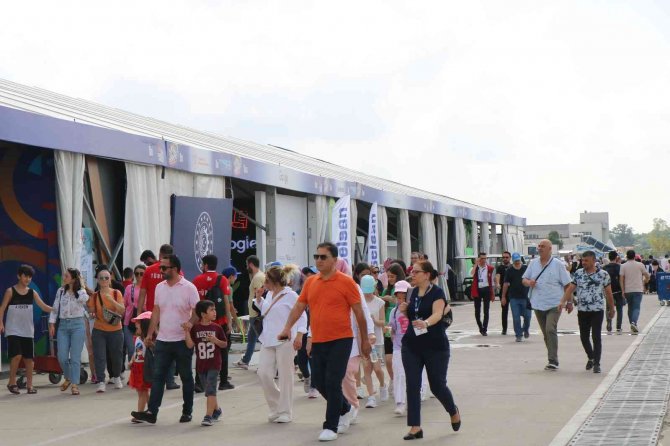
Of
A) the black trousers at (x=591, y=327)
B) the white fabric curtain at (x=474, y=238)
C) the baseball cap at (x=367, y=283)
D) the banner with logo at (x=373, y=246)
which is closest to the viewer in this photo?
the baseball cap at (x=367, y=283)

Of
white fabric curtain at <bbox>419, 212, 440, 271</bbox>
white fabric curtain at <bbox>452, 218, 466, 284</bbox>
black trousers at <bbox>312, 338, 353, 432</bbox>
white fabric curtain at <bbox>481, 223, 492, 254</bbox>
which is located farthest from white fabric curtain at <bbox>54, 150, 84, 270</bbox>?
white fabric curtain at <bbox>481, 223, 492, 254</bbox>

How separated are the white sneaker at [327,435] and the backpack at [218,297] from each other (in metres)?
4.42

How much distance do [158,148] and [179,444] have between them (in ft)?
29.5

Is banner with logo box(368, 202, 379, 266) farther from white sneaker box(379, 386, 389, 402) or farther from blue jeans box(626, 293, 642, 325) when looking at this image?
white sneaker box(379, 386, 389, 402)

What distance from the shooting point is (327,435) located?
8.62 metres

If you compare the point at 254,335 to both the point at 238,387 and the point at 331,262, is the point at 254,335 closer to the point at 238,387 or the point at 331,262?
the point at 238,387

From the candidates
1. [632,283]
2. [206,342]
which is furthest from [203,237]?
[632,283]

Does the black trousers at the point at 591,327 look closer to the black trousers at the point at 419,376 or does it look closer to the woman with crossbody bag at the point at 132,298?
the black trousers at the point at 419,376

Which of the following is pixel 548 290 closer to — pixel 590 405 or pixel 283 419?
pixel 590 405

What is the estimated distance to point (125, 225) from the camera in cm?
1634

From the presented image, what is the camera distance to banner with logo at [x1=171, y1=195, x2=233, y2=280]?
1755 cm

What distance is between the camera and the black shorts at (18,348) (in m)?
13.1

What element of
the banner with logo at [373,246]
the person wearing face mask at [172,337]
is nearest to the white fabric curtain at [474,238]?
the banner with logo at [373,246]

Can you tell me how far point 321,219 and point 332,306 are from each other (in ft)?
50.3
